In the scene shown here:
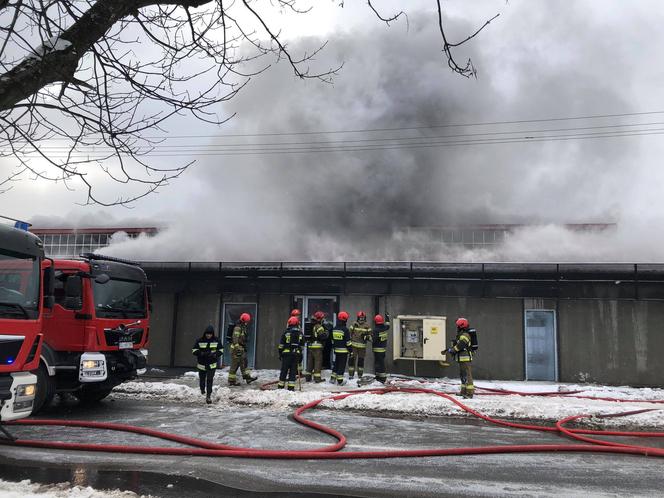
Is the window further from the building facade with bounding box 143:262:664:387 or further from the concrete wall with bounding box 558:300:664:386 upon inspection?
the concrete wall with bounding box 558:300:664:386

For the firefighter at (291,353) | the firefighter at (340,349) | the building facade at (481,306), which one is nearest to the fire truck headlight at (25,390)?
the firefighter at (291,353)

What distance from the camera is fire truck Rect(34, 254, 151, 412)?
7.35 m

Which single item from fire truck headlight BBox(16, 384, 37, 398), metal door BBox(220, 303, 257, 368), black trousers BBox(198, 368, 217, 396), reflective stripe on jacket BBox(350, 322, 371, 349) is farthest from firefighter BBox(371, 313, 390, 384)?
fire truck headlight BBox(16, 384, 37, 398)

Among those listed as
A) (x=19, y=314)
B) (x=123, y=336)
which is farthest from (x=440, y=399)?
(x=19, y=314)

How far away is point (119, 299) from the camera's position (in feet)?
27.7

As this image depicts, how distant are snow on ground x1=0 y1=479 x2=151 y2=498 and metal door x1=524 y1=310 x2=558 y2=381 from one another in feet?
33.8

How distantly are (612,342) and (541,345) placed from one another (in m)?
1.59

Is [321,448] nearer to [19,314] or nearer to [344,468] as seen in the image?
[344,468]

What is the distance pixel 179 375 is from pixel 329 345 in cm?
384

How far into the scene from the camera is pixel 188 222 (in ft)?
57.7

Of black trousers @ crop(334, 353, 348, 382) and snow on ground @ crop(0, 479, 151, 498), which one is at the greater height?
black trousers @ crop(334, 353, 348, 382)

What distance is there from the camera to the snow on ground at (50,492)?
157 inches

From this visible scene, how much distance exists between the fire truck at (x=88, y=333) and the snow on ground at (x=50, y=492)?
3.14m

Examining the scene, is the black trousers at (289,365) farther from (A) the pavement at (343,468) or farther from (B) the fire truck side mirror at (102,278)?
(B) the fire truck side mirror at (102,278)
